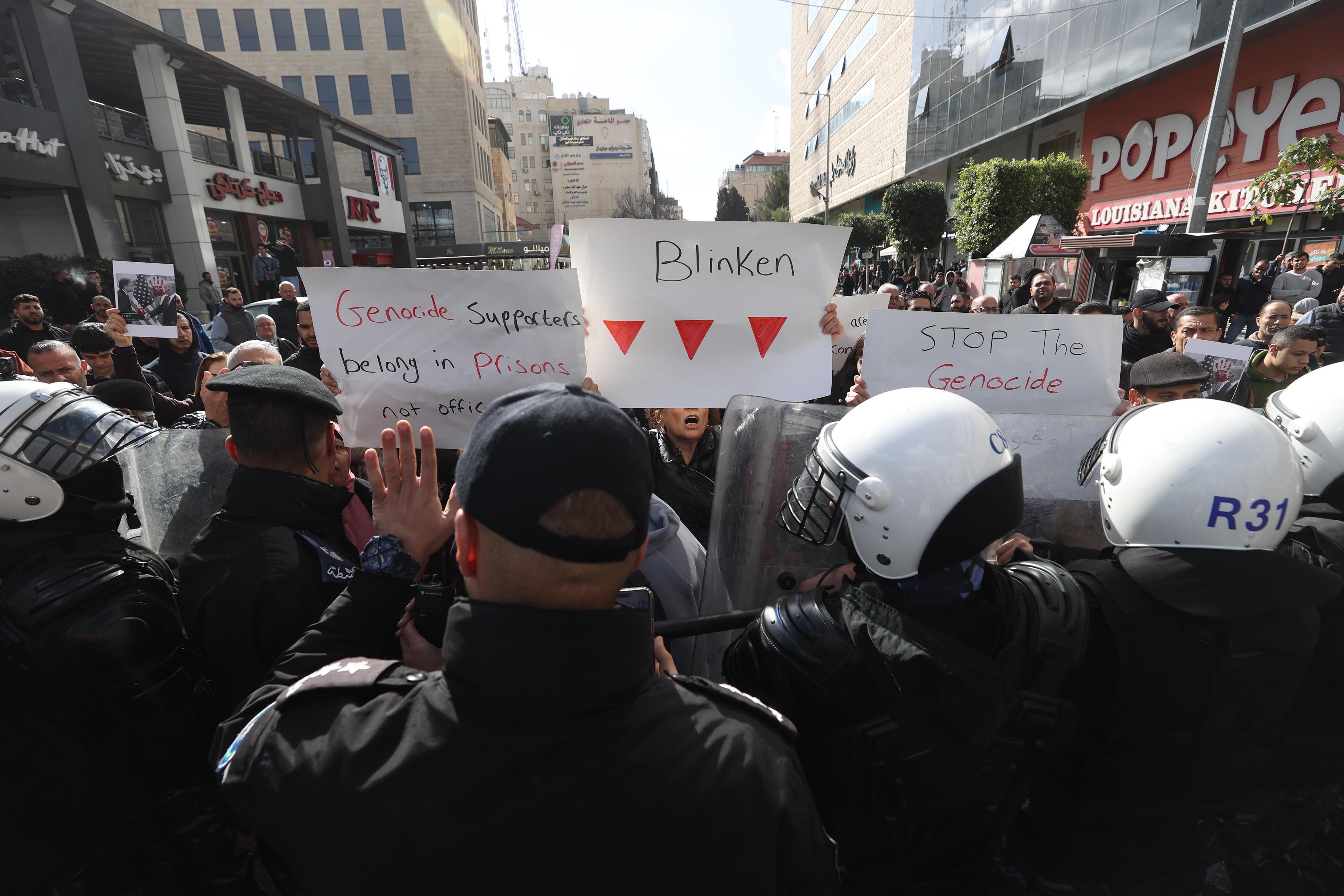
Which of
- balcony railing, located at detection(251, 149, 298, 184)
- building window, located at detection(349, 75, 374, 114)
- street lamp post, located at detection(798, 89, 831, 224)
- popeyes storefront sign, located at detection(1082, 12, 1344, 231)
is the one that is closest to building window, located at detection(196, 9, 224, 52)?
building window, located at detection(349, 75, 374, 114)

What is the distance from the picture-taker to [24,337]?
625 centimetres

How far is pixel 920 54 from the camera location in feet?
93.7

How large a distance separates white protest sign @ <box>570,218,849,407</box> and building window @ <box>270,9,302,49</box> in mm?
47651

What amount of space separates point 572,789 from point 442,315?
6.61ft

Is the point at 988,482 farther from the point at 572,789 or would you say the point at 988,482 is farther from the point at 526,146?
the point at 526,146

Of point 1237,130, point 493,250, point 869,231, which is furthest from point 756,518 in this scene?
point 493,250

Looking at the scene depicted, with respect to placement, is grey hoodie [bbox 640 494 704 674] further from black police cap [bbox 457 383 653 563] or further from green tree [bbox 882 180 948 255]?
green tree [bbox 882 180 948 255]

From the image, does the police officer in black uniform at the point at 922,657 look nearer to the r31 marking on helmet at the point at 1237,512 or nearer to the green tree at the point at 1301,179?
the r31 marking on helmet at the point at 1237,512

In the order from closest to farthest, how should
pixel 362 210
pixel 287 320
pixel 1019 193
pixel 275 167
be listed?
pixel 287 320, pixel 1019 193, pixel 275 167, pixel 362 210

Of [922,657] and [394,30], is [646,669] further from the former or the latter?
[394,30]

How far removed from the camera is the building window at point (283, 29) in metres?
37.5

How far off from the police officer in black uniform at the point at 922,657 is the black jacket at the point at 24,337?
786 cm

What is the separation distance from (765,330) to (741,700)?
1.84 metres

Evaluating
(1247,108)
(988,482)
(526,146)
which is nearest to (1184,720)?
(988,482)
